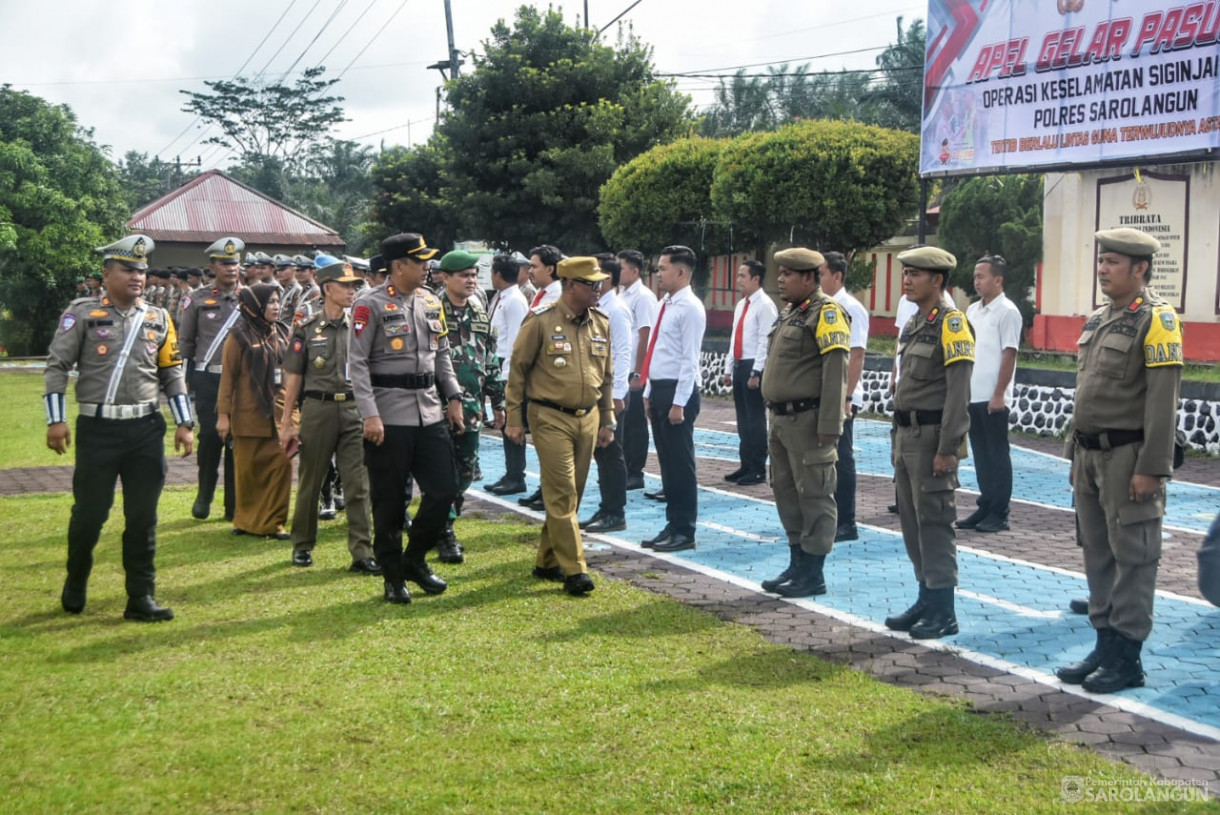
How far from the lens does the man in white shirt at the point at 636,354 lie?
441 inches

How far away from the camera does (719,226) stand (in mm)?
27891

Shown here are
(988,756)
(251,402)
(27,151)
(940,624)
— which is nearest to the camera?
(988,756)

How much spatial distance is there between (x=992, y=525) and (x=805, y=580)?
2862 millimetres

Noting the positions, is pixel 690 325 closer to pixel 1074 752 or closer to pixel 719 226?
pixel 1074 752

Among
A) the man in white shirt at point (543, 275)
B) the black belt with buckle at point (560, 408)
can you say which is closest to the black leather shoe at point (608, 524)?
the man in white shirt at point (543, 275)

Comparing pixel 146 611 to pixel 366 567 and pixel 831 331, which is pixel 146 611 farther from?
pixel 831 331

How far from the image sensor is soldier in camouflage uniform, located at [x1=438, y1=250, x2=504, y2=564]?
29.4 feet

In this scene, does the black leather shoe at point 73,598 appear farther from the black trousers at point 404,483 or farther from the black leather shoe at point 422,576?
the black leather shoe at point 422,576

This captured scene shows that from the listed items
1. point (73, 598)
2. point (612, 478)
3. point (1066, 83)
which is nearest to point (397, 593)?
point (73, 598)

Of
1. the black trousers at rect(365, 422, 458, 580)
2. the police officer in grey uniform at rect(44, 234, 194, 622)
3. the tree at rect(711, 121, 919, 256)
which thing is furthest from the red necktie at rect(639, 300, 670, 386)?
the tree at rect(711, 121, 919, 256)

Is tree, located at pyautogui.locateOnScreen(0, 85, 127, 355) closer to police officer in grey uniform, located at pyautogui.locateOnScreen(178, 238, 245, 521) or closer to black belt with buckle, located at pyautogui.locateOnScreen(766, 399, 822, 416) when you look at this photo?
police officer in grey uniform, located at pyautogui.locateOnScreen(178, 238, 245, 521)

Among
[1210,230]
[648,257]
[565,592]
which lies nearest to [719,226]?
[648,257]

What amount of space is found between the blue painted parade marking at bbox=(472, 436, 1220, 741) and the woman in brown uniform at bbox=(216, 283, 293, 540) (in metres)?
2.26

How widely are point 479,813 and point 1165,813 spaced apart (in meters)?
2.40
